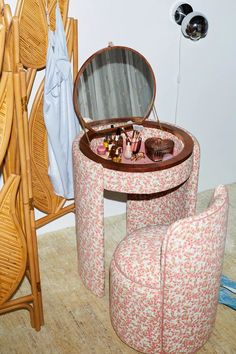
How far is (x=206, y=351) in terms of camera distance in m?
2.04

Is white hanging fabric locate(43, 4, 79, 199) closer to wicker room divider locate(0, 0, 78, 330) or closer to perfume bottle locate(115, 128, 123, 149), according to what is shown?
wicker room divider locate(0, 0, 78, 330)

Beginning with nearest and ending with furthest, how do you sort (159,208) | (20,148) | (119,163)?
1. (20,148)
2. (119,163)
3. (159,208)

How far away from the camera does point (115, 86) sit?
7.80 feet

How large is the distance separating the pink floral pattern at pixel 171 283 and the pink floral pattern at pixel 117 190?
0.21m

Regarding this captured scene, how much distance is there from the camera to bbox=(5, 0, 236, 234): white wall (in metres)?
2.38

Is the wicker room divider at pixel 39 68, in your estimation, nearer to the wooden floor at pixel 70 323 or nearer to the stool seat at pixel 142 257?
the wooden floor at pixel 70 323

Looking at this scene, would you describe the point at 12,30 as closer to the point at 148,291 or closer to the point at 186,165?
the point at 186,165

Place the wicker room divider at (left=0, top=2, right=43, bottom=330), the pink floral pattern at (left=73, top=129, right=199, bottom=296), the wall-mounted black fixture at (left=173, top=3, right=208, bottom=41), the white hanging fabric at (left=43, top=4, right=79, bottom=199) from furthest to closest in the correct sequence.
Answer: the wall-mounted black fixture at (left=173, top=3, right=208, bottom=41) < the white hanging fabric at (left=43, top=4, right=79, bottom=199) < the pink floral pattern at (left=73, top=129, right=199, bottom=296) < the wicker room divider at (left=0, top=2, right=43, bottom=330)

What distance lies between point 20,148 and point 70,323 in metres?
0.89

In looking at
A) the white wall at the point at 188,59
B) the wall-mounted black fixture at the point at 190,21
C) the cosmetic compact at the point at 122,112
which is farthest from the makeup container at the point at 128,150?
the wall-mounted black fixture at the point at 190,21

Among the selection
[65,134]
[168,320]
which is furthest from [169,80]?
[168,320]

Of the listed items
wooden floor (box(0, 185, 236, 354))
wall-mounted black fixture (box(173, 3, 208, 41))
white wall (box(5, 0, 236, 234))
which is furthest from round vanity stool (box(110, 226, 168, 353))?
wall-mounted black fixture (box(173, 3, 208, 41))

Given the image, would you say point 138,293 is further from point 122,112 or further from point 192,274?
point 122,112

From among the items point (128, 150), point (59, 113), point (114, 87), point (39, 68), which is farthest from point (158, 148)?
point (39, 68)
